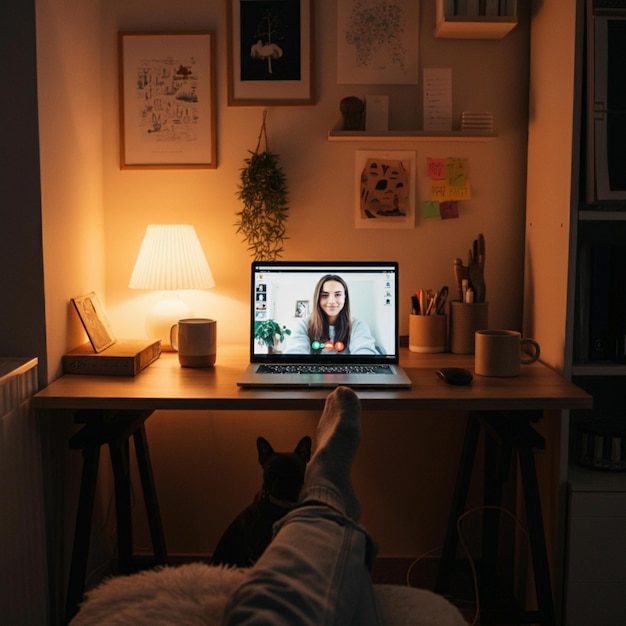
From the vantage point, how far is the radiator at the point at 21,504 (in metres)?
1.67

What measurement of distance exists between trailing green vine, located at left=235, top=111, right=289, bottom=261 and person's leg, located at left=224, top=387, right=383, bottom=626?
1.17m

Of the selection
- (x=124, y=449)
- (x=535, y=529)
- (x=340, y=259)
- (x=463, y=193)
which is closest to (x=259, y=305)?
(x=340, y=259)

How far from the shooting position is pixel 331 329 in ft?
6.69

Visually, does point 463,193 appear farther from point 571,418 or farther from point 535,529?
point 535,529

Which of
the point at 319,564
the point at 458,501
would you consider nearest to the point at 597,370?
the point at 458,501

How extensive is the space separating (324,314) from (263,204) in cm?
42

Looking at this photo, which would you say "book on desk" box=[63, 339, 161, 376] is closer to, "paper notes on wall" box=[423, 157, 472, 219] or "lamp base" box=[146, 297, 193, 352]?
"lamp base" box=[146, 297, 193, 352]

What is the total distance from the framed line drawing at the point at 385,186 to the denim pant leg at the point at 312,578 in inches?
54.8

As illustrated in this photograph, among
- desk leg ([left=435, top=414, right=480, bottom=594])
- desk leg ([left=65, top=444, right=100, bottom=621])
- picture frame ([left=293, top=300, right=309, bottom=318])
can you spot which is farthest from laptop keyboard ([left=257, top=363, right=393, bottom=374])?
desk leg ([left=65, top=444, right=100, bottom=621])

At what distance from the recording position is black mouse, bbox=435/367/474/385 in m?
1.83

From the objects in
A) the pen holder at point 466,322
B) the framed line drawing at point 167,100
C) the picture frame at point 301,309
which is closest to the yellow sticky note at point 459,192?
the pen holder at point 466,322

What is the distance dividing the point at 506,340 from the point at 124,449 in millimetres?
1070

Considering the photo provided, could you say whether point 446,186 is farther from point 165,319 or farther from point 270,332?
point 165,319

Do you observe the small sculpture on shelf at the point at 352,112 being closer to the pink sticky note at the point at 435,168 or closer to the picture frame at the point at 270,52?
the picture frame at the point at 270,52
